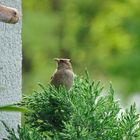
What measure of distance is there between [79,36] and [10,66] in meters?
8.21

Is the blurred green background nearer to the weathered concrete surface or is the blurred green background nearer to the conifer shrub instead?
the weathered concrete surface

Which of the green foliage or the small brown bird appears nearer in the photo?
the green foliage

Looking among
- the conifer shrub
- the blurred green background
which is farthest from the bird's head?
the blurred green background

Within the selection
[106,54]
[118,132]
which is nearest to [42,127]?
[118,132]

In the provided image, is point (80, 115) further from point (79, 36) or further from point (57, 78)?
point (79, 36)

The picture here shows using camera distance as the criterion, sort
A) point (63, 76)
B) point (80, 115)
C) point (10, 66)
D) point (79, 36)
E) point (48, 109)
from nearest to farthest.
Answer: point (80, 115) → point (48, 109) → point (63, 76) → point (10, 66) → point (79, 36)

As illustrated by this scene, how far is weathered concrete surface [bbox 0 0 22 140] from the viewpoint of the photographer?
3.21 meters

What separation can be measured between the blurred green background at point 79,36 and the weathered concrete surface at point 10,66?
253 inches

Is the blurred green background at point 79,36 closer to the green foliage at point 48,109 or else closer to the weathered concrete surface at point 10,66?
the weathered concrete surface at point 10,66

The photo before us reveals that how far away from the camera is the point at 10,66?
3.27 meters

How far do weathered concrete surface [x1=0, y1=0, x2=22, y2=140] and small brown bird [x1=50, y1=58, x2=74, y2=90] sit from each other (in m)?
0.19

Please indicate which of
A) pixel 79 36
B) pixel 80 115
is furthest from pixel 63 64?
pixel 79 36

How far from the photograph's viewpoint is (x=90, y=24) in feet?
37.9

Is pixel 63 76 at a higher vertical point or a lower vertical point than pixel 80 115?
higher
